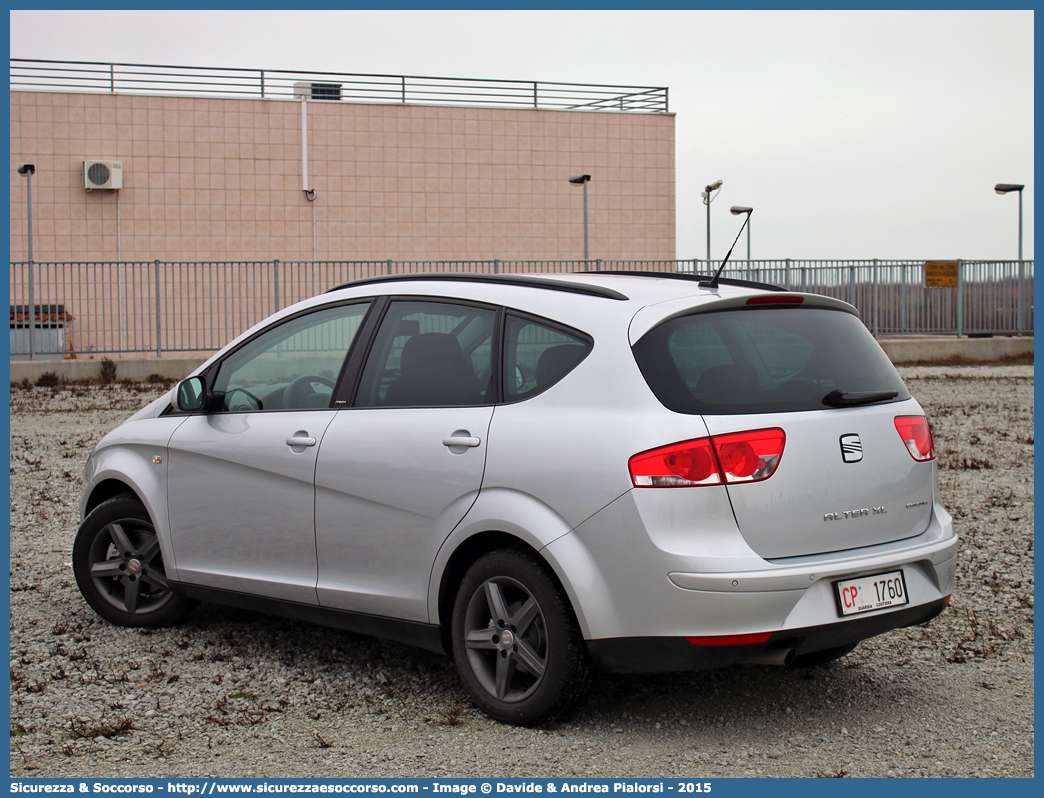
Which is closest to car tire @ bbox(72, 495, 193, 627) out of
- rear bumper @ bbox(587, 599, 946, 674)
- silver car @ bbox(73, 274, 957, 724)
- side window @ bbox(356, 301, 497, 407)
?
silver car @ bbox(73, 274, 957, 724)

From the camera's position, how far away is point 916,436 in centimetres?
382

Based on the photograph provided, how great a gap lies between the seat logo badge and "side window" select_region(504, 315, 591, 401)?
2.99 feet

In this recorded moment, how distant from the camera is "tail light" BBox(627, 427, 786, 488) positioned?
10.8 feet

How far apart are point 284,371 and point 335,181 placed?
27916 mm

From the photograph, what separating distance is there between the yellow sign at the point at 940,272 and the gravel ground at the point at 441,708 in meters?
22.8

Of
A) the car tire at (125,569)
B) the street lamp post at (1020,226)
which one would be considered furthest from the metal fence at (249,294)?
the car tire at (125,569)

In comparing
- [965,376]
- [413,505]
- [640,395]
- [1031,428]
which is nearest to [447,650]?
[413,505]

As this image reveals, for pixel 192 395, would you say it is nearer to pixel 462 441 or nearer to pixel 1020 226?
pixel 462 441

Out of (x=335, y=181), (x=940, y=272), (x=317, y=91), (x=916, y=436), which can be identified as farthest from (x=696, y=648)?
(x=317, y=91)

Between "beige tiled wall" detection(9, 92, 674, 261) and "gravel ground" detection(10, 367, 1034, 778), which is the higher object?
"beige tiled wall" detection(9, 92, 674, 261)

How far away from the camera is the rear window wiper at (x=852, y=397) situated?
11.8 ft

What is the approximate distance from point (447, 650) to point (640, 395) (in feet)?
A: 4.13

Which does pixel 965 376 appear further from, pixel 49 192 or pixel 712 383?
pixel 49 192

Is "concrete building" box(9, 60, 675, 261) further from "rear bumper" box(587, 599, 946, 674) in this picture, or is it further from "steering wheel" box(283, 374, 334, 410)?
"rear bumper" box(587, 599, 946, 674)
